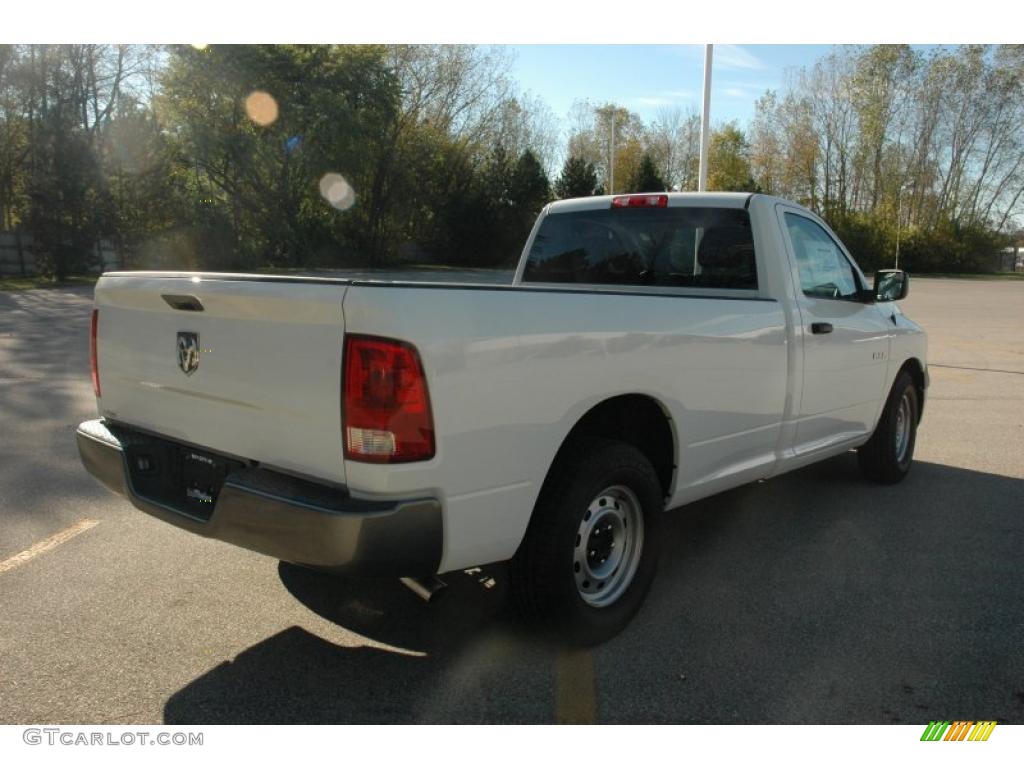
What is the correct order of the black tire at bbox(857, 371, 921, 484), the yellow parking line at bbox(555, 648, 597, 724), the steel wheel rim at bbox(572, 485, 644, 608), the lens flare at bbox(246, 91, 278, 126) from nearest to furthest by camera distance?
1. the yellow parking line at bbox(555, 648, 597, 724)
2. the steel wheel rim at bbox(572, 485, 644, 608)
3. the black tire at bbox(857, 371, 921, 484)
4. the lens flare at bbox(246, 91, 278, 126)

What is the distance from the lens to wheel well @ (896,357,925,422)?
231 inches

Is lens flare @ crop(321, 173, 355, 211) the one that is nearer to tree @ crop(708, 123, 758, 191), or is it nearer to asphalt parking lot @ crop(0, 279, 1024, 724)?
tree @ crop(708, 123, 758, 191)

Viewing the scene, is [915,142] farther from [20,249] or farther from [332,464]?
[332,464]

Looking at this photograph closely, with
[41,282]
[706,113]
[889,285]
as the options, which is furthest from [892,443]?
[41,282]

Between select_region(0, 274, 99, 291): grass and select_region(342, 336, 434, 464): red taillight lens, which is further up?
select_region(342, 336, 434, 464): red taillight lens

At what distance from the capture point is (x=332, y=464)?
105 inches

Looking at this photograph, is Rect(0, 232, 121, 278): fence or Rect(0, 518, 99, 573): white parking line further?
Rect(0, 232, 121, 278): fence

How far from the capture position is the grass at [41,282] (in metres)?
24.7

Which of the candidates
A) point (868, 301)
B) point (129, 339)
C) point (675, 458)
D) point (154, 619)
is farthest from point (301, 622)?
point (868, 301)

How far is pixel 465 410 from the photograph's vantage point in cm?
265

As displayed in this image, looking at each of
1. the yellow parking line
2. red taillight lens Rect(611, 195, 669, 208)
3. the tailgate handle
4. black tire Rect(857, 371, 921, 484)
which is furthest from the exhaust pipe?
black tire Rect(857, 371, 921, 484)

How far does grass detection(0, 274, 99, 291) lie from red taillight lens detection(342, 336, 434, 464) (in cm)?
2548

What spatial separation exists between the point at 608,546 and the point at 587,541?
191 mm

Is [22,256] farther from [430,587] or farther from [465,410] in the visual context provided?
[465,410]
